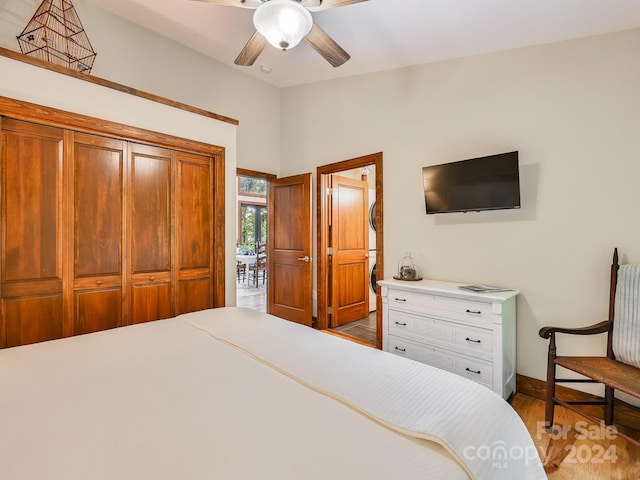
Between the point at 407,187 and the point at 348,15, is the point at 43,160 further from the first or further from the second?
the point at 407,187

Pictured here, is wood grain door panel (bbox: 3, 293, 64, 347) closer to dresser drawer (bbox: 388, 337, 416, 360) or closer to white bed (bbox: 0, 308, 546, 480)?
white bed (bbox: 0, 308, 546, 480)

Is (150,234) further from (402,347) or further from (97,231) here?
(402,347)

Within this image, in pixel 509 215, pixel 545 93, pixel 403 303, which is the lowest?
pixel 403 303

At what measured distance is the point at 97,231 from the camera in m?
2.28

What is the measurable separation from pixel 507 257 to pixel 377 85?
2.27m

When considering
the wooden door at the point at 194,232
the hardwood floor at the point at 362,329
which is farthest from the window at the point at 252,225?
the wooden door at the point at 194,232

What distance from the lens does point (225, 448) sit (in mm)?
767

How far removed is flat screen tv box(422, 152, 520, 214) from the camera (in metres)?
2.43

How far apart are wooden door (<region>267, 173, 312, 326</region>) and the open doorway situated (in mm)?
2751

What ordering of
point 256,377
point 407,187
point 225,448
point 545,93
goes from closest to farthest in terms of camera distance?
point 225,448 < point 256,377 < point 545,93 < point 407,187

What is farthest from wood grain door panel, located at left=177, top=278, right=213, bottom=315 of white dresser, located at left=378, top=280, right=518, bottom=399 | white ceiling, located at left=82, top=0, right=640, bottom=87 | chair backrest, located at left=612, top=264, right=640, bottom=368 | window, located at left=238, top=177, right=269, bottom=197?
window, located at left=238, top=177, right=269, bottom=197

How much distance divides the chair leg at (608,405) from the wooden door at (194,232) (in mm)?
3103

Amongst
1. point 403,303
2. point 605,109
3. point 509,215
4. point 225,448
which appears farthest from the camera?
point 403,303

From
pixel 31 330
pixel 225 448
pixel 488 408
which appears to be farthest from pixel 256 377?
pixel 31 330
